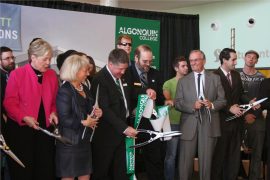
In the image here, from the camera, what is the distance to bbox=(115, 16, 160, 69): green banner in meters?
6.60

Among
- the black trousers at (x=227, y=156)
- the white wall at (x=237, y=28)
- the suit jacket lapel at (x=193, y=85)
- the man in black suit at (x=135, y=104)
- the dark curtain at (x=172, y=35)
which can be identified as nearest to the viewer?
the man in black suit at (x=135, y=104)

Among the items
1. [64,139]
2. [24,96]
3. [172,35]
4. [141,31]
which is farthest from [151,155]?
[172,35]

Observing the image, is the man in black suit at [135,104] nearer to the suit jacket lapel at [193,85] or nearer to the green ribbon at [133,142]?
the green ribbon at [133,142]

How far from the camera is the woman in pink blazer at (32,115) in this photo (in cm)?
340

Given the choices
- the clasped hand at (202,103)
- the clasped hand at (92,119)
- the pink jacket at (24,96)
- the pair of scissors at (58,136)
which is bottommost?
the pair of scissors at (58,136)

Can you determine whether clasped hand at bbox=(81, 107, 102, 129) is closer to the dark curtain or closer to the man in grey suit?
the man in grey suit

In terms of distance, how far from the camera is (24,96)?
3.43 m

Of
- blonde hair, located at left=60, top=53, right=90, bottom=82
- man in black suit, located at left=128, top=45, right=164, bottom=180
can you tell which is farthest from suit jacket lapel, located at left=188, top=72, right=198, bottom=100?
blonde hair, located at left=60, top=53, right=90, bottom=82

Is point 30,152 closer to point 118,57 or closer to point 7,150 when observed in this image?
point 7,150

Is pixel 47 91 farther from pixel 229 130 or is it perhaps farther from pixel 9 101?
pixel 229 130

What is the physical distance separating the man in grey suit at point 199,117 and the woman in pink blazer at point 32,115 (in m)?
1.64

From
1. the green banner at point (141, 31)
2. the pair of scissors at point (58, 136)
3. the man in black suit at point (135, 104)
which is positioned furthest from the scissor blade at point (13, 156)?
the green banner at point (141, 31)

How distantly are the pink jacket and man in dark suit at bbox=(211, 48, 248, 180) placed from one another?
2.30 m

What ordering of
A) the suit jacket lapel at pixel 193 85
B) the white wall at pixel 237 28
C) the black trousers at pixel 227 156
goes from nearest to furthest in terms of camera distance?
the suit jacket lapel at pixel 193 85 < the black trousers at pixel 227 156 < the white wall at pixel 237 28
